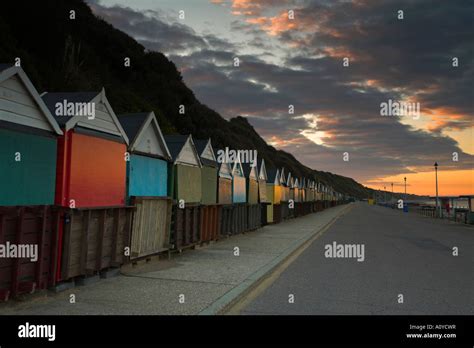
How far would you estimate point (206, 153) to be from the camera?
16.0 metres

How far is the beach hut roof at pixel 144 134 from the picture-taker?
403 inches

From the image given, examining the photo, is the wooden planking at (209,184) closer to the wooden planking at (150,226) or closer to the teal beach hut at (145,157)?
the teal beach hut at (145,157)

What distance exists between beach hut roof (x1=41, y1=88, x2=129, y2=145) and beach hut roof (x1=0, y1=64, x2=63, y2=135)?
359 millimetres

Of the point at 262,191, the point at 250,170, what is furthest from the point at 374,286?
the point at 262,191

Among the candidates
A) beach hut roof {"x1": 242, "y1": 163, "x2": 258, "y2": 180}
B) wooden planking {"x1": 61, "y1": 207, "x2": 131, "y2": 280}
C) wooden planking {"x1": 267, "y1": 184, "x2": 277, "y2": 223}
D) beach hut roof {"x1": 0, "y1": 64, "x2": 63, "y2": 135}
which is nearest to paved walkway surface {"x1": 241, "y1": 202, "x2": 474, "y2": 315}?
wooden planking {"x1": 61, "y1": 207, "x2": 131, "y2": 280}

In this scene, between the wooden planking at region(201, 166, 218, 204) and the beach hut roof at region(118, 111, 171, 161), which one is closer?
the beach hut roof at region(118, 111, 171, 161)

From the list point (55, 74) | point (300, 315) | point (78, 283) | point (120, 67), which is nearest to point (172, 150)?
point (78, 283)

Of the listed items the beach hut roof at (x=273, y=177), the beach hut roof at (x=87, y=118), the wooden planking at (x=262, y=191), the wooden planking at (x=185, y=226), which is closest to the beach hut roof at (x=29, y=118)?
the beach hut roof at (x=87, y=118)

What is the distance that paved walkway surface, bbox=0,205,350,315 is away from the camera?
6.38 meters

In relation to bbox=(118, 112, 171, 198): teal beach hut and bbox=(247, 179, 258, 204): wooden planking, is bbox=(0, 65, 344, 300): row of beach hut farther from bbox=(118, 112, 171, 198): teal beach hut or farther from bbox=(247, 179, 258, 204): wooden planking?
bbox=(247, 179, 258, 204): wooden planking

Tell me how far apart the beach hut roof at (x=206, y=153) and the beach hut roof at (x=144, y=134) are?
3758mm
